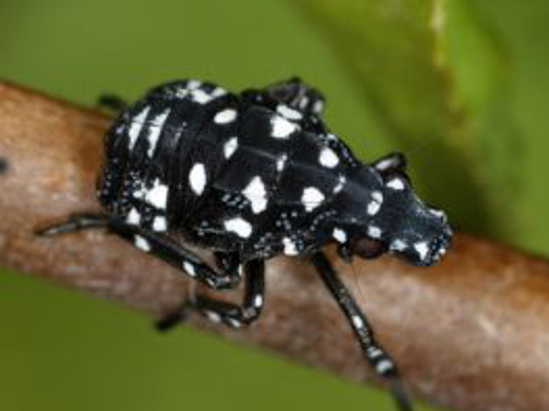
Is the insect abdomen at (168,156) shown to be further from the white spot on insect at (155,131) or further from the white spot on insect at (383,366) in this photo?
the white spot on insect at (383,366)

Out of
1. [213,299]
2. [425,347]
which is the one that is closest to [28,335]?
[213,299]

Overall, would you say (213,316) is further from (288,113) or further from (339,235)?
(288,113)

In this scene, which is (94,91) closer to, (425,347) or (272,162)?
(272,162)

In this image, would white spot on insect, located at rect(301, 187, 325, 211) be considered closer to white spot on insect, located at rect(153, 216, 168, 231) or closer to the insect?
the insect

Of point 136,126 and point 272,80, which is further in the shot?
point 272,80

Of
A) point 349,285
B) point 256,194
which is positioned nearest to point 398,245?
point 349,285

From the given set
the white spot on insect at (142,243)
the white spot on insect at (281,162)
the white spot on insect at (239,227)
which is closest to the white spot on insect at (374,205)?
the white spot on insect at (281,162)
